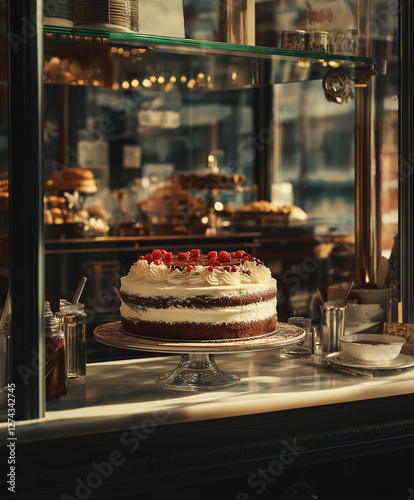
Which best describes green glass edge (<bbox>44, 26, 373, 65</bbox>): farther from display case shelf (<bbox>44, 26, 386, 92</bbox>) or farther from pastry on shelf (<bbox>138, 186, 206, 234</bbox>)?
pastry on shelf (<bbox>138, 186, 206, 234</bbox>)

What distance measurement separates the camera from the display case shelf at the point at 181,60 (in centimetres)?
166

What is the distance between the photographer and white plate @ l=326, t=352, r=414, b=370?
1.69 meters

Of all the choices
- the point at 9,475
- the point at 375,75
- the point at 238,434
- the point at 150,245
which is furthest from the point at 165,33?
the point at 150,245

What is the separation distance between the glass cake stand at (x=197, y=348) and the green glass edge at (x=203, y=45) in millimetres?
702

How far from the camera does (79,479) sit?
130cm

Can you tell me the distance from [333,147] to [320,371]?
3.38m

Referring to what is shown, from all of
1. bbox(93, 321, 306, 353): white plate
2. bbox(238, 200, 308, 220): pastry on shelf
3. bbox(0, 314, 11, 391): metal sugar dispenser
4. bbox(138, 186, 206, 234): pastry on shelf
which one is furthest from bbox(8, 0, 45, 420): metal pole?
bbox(238, 200, 308, 220): pastry on shelf

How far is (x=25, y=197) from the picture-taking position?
1.32 m

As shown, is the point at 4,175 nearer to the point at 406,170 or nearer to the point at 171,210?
the point at 406,170

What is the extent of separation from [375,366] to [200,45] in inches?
35.9

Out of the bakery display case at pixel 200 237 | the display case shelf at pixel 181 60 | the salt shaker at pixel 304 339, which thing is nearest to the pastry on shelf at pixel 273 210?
the bakery display case at pixel 200 237

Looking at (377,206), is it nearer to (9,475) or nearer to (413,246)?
(413,246)

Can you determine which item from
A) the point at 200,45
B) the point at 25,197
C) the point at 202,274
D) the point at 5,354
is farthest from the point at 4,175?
the point at 200,45

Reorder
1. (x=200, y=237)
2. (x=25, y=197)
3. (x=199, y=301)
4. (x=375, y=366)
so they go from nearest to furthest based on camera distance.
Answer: (x=25, y=197)
(x=199, y=301)
(x=375, y=366)
(x=200, y=237)
